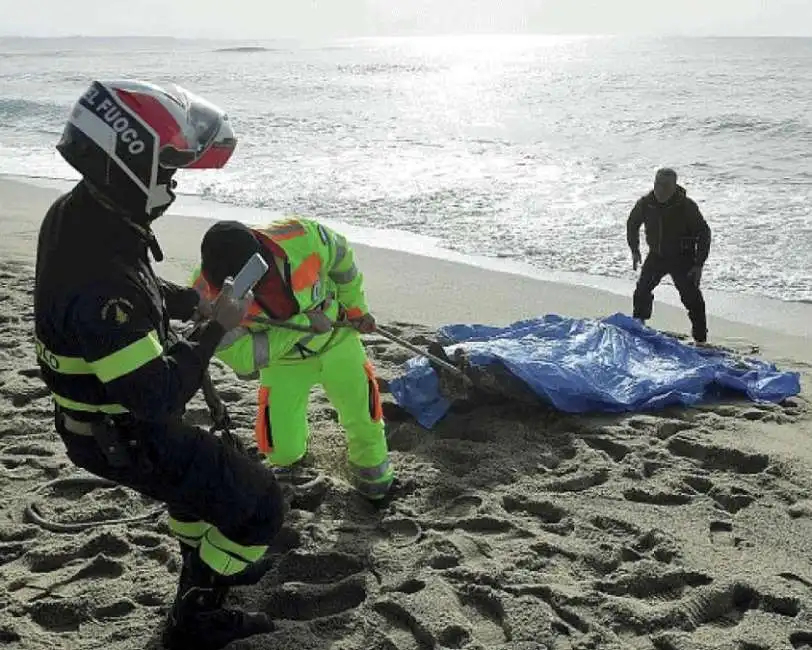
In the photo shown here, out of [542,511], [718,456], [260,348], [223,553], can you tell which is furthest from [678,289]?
[223,553]

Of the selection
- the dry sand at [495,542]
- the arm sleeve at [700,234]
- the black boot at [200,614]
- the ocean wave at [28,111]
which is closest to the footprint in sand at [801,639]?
the dry sand at [495,542]

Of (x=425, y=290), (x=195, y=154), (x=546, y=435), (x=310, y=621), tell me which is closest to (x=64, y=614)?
(x=310, y=621)

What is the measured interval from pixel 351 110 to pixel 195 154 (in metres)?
25.9

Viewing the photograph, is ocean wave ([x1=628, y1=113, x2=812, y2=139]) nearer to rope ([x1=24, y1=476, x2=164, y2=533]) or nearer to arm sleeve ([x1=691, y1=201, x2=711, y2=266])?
arm sleeve ([x1=691, y1=201, x2=711, y2=266])

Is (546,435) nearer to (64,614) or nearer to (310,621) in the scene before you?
(310,621)

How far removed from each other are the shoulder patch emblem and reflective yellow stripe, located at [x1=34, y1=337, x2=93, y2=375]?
24 centimetres

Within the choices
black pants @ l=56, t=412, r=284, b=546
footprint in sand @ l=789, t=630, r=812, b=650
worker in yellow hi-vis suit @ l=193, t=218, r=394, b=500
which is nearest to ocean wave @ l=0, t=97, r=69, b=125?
worker in yellow hi-vis suit @ l=193, t=218, r=394, b=500

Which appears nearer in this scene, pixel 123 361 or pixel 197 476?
pixel 123 361

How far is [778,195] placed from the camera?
1317 centimetres

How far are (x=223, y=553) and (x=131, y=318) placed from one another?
982mm

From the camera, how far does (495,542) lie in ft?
13.1

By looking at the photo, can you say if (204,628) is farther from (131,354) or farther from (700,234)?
(700,234)

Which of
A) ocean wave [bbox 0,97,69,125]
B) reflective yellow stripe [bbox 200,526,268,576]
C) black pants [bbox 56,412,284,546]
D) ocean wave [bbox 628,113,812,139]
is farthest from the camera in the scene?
ocean wave [bbox 0,97,69,125]

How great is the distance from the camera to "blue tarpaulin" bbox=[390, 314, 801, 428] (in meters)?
5.29
